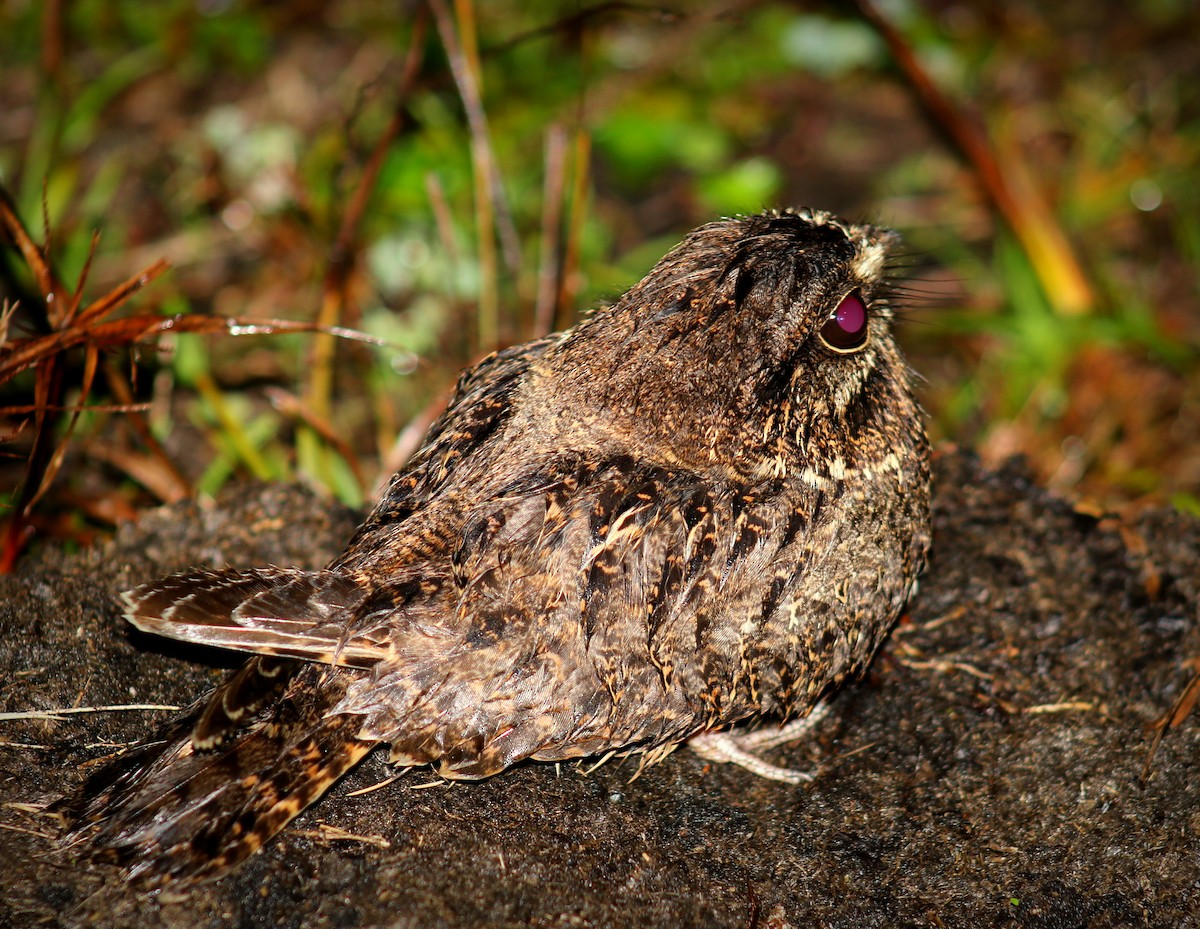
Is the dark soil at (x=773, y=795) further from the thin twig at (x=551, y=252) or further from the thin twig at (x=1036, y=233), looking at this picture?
the thin twig at (x=1036, y=233)

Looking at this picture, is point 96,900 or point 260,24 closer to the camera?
point 96,900

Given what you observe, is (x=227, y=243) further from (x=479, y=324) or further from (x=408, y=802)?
(x=408, y=802)

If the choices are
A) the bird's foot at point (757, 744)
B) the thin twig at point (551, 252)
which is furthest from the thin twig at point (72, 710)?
the thin twig at point (551, 252)

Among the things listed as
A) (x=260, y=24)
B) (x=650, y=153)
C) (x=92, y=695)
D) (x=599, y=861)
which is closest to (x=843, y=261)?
(x=599, y=861)

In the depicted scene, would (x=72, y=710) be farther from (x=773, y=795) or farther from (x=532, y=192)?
(x=532, y=192)

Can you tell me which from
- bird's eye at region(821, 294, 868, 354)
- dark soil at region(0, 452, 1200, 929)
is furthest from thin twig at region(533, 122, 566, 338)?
bird's eye at region(821, 294, 868, 354)

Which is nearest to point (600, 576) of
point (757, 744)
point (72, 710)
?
point (757, 744)

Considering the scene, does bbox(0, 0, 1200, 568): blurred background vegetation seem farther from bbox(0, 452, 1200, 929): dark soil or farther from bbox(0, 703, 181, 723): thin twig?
bbox(0, 703, 181, 723): thin twig
